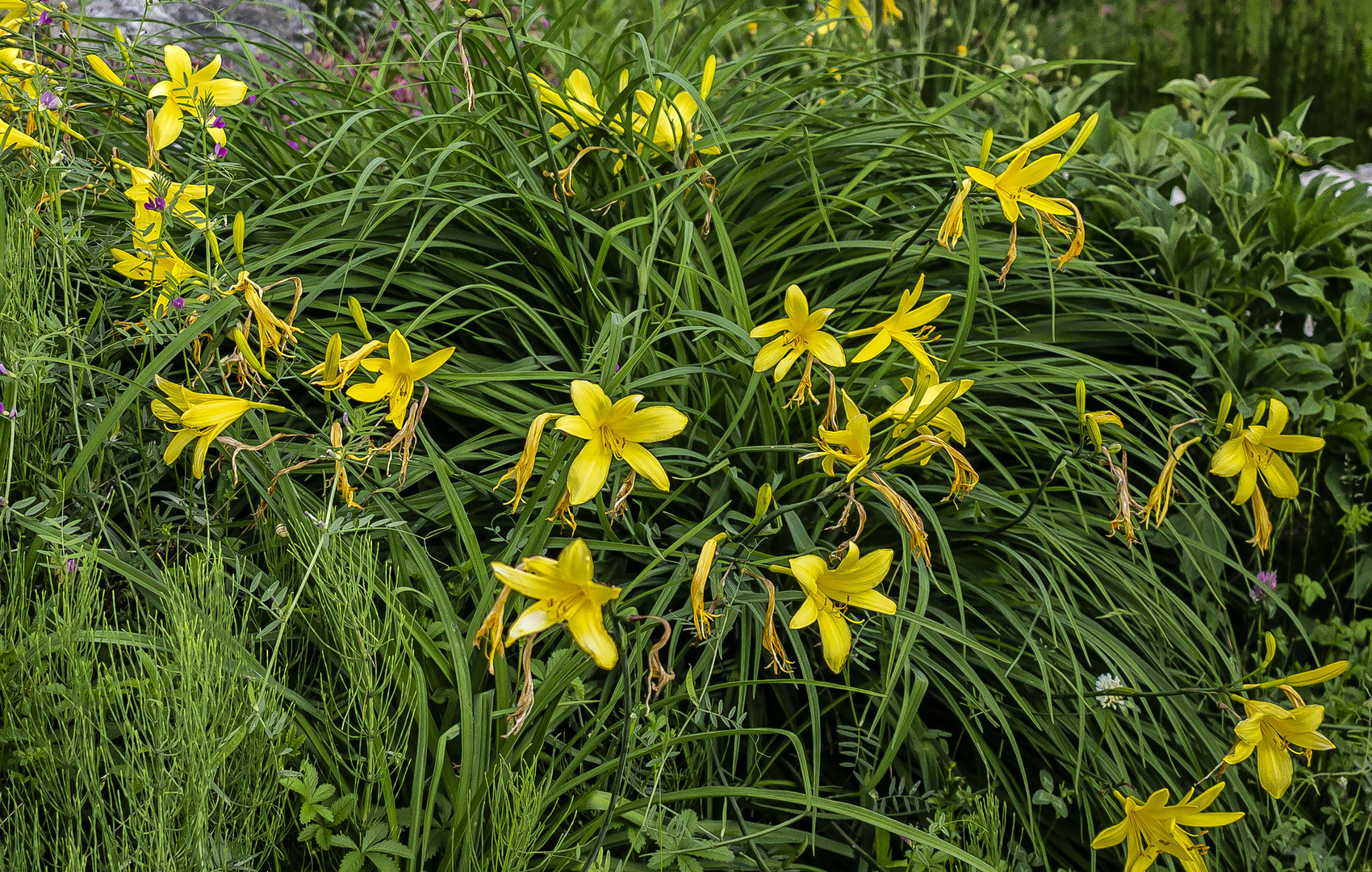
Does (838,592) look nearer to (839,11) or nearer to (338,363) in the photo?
(338,363)

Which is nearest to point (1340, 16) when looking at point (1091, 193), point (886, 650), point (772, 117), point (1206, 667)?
point (1091, 193)

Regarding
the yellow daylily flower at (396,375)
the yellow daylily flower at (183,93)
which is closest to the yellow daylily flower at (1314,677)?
the yellow daylily flower at (396,375)

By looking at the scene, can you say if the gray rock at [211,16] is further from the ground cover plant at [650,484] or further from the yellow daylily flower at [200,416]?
the yellow daylily flower at [200,416]

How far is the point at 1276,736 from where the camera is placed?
49.8 inches

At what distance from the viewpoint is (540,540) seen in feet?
4.22

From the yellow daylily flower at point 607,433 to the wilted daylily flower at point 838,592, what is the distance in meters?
0.20

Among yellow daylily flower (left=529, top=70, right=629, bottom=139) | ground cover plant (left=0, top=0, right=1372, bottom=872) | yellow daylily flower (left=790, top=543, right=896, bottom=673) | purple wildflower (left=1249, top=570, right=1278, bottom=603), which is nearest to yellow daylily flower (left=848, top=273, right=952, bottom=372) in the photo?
ground cover plant (left=0, top=0, right=1372, bottom=872)

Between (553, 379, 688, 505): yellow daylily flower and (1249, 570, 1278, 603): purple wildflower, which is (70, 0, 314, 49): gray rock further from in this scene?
(1249, 570, 1278, 603): purple wildflower

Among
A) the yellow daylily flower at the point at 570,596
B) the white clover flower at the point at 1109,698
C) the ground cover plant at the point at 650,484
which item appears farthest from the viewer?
the white clover flower at the point at 1109,698

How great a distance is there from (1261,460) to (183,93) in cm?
164

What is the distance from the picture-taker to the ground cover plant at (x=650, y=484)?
1.11m

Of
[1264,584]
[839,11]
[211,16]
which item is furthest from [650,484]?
[211,16]

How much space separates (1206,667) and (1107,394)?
0.50 meters

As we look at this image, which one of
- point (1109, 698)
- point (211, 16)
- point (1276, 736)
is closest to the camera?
point (1276, 736)
